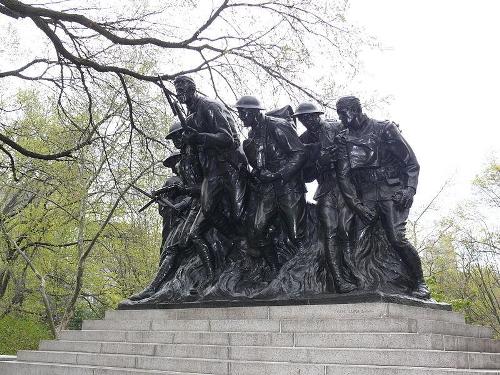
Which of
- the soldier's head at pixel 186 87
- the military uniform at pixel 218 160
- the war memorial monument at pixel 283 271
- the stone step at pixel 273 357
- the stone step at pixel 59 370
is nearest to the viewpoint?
the stone step at pixel 273 357

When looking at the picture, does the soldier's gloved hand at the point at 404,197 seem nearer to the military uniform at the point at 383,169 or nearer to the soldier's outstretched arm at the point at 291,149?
the military uniform at the point at 383,169

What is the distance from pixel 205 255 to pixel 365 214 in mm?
2578

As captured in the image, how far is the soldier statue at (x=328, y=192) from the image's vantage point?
327 inches

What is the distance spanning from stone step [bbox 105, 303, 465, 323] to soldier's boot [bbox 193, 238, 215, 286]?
75cm

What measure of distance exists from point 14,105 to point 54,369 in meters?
12.1

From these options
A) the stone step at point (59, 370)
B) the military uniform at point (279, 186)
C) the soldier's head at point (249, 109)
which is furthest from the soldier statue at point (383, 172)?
the stone step at point (59, 370)

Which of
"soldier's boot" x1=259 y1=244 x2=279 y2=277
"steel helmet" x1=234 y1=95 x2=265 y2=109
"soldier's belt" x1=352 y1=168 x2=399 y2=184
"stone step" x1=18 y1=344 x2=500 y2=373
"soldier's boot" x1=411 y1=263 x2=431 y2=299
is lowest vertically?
"stone step" x1=18 y1=344 x2=500 y2=373

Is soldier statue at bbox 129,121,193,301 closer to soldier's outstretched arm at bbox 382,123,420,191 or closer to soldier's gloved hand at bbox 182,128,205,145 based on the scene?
soldier's gloved hand at bbox 182,128,205,145

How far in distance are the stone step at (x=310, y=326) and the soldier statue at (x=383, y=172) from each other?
963 mm

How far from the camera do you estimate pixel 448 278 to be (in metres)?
27.3

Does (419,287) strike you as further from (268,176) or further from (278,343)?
(268,176)

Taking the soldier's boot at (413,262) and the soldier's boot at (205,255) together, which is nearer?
the soldier's boot at (413,262)

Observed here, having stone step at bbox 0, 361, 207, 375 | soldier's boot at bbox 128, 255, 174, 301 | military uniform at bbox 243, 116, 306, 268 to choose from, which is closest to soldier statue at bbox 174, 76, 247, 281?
military uniform at bbox 243, 116, 306, 268

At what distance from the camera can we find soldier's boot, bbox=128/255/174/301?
32.4ft
